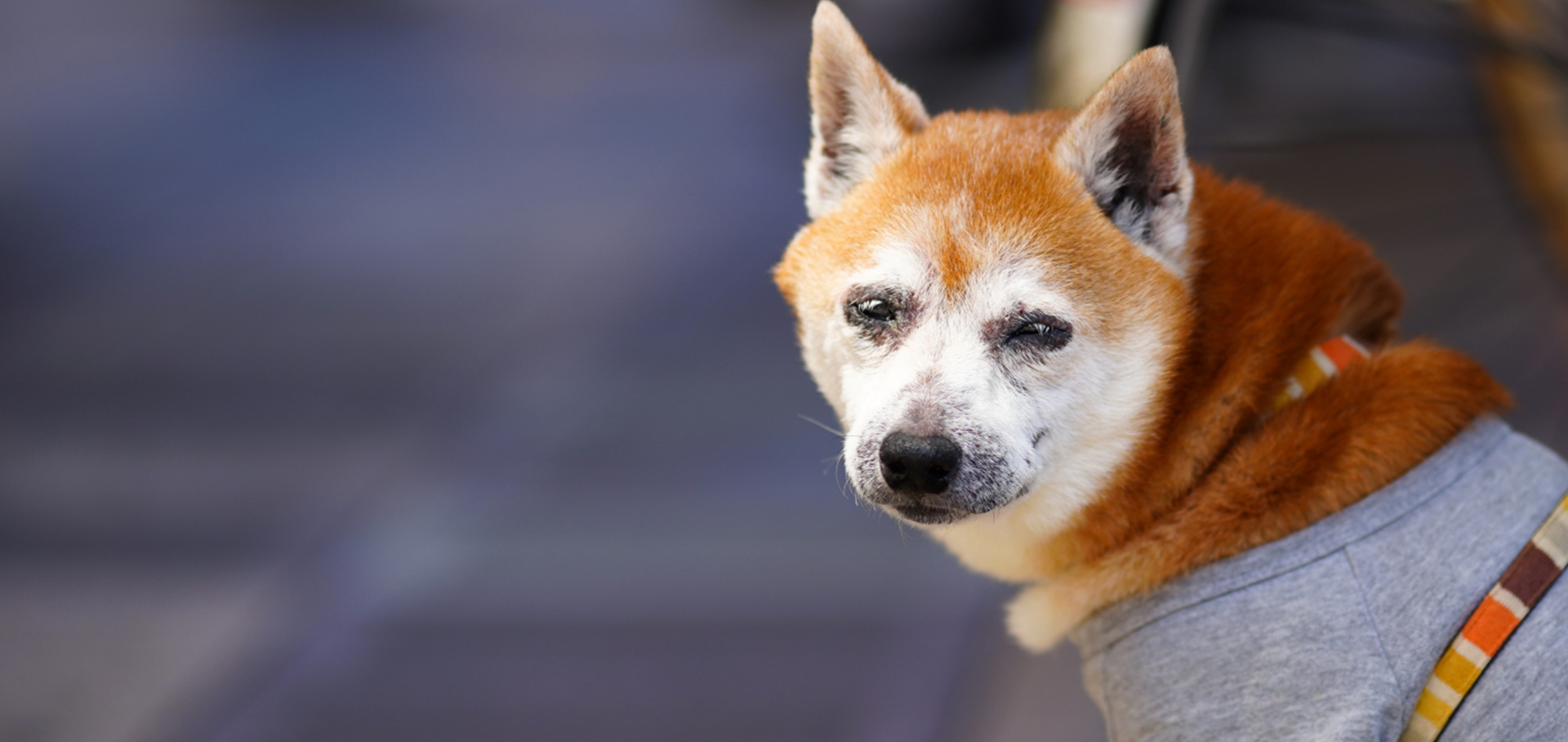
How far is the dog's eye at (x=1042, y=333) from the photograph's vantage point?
3.04 feet

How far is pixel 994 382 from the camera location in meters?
0.91

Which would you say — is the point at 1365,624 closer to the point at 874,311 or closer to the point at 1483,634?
the point at 1483,634

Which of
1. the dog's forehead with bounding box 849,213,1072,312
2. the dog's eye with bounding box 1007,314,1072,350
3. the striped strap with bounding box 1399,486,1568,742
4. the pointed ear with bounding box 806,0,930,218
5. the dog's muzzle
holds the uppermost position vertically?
the pointed ear with bounding box 806,0,930,218

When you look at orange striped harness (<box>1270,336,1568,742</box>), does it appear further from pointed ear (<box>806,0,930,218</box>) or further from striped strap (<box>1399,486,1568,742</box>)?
pointed ear (<box>806,0,930,218</box>)

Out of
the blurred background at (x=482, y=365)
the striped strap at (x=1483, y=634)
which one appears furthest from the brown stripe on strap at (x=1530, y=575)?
the blurred background at (x=482, y=365)

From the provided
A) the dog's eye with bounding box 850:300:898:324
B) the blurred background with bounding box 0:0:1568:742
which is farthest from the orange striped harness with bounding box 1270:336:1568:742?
the blurred background with bounding box 0:0:1568:742

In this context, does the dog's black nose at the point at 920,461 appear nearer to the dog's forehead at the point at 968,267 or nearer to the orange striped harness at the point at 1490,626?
the dog's forehead at the point at 968,267

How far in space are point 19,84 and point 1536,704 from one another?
213 cm

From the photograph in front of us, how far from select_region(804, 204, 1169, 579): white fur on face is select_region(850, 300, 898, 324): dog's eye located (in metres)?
0.01

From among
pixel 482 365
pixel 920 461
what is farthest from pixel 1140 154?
pixel 482 365

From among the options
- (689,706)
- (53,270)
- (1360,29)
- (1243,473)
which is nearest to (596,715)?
(689,706)

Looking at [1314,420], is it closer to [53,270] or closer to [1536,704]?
[1536,704]

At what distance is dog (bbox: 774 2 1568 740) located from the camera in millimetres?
847

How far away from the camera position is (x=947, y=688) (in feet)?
5.34
